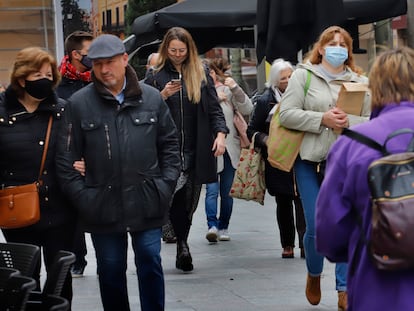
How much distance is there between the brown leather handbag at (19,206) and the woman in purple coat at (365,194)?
233cm

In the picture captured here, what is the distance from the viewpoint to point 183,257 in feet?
30.5

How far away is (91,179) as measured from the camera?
6391 millimetres

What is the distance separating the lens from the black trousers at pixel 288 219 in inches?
398

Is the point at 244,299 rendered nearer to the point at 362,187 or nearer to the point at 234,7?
the point at 362,187

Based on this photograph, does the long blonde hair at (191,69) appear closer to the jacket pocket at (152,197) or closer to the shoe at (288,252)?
the shoe at (288,252)

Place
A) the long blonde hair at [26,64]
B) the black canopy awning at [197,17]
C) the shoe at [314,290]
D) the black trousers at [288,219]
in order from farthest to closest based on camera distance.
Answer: the black canopy awning at [197,17], the black trousers at [288,219], the shoe at [314,290], the long blonde hair at [26,64]

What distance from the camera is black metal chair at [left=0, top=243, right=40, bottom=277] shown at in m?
4.82

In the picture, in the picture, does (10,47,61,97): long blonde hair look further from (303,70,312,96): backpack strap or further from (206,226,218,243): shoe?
(206,226,218,243): shoe

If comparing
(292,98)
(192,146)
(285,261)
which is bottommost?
(285,261)

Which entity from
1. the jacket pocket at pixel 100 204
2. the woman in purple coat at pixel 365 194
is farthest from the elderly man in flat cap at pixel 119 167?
the woman in purple coat at pixel 365 194

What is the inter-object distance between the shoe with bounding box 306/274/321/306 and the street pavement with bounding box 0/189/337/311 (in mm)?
87

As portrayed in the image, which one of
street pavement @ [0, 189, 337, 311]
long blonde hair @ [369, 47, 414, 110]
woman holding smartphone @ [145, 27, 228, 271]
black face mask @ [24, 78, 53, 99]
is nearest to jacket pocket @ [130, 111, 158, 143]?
black face mask @ [24, 78, 53, 99]

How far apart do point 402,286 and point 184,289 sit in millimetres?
4431

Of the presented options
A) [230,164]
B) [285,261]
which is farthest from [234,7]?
[285,261]
